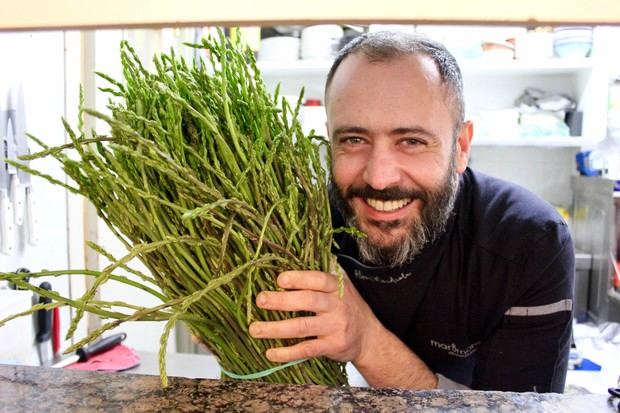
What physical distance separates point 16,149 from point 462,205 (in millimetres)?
1053

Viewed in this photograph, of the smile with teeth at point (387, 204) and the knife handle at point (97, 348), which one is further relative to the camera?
the knife handle at point (97, 348)

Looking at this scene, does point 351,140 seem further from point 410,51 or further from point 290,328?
point 290,328

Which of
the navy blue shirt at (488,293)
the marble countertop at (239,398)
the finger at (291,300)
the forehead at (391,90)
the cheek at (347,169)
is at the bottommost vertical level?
the navy blue shirt at (488,293)

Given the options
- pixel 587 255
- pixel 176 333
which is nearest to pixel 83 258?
pixel 176 333

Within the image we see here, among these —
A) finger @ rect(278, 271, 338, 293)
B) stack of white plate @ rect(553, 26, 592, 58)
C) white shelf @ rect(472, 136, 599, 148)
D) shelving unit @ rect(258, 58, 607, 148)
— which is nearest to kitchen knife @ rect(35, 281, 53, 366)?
finger @ rect(278, 271, 338, 293)

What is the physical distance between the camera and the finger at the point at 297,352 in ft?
1.99

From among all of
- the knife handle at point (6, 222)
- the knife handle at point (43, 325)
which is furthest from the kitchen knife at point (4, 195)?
the knife handle at point (43, 325)

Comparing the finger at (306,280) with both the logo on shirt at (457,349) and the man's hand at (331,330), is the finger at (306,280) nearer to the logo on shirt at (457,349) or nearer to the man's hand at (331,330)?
the man's hand at (331,330)

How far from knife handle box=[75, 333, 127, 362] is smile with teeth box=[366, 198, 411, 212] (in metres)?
0.87

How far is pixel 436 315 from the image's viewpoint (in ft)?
3.70

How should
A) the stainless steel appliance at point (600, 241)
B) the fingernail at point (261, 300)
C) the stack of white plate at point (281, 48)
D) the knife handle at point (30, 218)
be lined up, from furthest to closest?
1. the stack of white plate at point (281, 48)
2. the stainless steel appliance at point (600, 241)
3. the knife handle at point (30, 218)
4. the fingernail at point (261, 300)

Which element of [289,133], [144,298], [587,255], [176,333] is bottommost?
[176,333]

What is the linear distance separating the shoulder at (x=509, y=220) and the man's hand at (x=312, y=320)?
0.45 meters

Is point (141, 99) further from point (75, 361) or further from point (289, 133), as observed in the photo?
point (75, 361)
